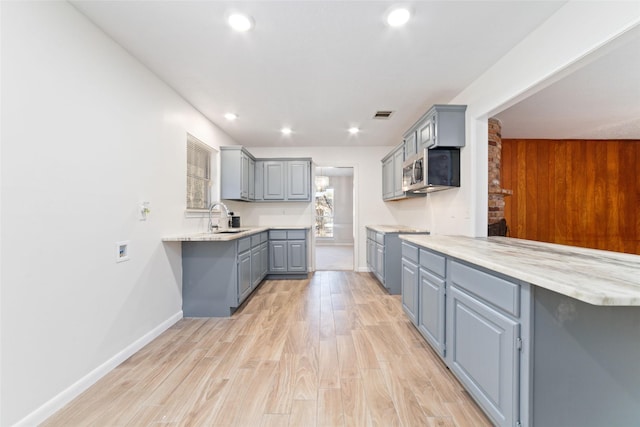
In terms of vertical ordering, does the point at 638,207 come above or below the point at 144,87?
Answer: below

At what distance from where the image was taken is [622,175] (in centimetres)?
455

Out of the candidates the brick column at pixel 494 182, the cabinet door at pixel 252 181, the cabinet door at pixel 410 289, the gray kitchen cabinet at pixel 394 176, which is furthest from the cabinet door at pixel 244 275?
the brick column at pixel 494 182

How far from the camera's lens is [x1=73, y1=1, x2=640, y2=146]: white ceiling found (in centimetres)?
171

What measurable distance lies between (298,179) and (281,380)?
3589 millimetres

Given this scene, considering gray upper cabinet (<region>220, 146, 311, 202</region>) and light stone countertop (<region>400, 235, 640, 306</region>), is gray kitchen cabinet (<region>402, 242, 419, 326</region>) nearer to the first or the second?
light stone countertop (<region>400, 235, 640, 306</region>)

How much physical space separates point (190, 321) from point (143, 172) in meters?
1.63

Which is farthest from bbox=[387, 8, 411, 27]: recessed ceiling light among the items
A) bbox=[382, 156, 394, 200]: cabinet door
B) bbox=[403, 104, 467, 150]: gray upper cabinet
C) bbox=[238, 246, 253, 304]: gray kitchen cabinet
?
bbox=[382, 156, 394, 200]: cabinet door

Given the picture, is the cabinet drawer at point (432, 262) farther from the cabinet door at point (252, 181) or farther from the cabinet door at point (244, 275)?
the cabinet door at point (252, 181)

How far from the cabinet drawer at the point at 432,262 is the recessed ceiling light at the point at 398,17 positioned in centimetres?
167

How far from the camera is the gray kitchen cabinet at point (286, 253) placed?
4.62m

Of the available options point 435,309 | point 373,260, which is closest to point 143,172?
point 435,309

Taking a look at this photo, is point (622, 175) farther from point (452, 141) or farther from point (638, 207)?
point (452, 141)

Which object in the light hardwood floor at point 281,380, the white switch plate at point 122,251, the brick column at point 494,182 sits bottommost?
the light hardwood floor at point 281,380

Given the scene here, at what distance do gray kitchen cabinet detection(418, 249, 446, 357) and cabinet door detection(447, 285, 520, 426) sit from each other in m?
0.10
